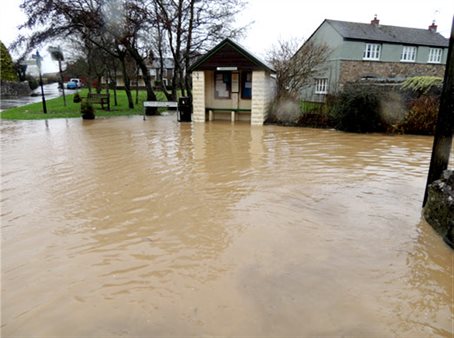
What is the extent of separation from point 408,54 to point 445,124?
26.6m

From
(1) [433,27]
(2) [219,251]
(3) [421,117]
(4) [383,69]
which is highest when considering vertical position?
(1) [433,27]

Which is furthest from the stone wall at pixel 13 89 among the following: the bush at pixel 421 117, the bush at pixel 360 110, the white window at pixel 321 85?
the bush at pixel 421 117

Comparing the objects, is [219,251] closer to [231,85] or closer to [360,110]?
[360,110]

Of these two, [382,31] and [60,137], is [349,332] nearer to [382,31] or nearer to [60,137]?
[60,137]

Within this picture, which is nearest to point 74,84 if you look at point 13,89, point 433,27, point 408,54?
point 13,89

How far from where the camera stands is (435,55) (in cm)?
2694

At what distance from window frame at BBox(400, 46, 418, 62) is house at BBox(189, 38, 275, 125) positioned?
665 inches

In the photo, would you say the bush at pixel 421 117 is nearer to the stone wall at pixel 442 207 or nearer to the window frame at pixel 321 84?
the stone wall at pixel 442 207

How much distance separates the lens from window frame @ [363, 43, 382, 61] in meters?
25.0

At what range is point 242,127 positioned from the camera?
13500 mm

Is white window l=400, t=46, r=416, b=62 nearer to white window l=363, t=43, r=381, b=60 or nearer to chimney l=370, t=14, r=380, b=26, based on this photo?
white window l=363, t=43, r=381, b=60

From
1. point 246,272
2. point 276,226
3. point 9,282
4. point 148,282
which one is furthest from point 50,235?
point 276,226

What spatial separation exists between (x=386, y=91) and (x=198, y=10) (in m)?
12.0

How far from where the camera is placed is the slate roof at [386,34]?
24719mm
